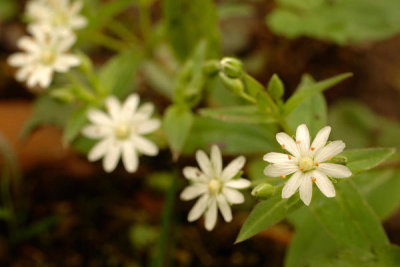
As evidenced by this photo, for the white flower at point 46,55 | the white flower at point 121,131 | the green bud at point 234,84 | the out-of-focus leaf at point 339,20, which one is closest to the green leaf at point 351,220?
the green bud at point 234,84

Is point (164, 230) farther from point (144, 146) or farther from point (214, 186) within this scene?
point (214, 186)

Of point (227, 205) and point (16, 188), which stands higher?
point (227, 205)

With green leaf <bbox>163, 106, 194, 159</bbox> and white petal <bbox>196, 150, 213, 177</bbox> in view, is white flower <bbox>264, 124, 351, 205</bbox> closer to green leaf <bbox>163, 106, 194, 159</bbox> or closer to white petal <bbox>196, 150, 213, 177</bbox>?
white petal <bbox>196, 150, 213, 177</bbox>

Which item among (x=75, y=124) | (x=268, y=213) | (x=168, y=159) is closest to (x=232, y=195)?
(x=268, y=213)

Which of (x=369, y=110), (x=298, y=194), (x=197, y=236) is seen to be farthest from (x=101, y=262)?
(x=369, y=110)

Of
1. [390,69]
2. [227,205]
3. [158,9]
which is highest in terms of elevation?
[158,9]

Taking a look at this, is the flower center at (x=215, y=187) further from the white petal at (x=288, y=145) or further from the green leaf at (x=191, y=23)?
the green leaf at (x=191, y=23)

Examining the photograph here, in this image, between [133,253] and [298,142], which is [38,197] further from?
[298,142]

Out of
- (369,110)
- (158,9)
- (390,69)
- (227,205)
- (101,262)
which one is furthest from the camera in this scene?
(158,9)
